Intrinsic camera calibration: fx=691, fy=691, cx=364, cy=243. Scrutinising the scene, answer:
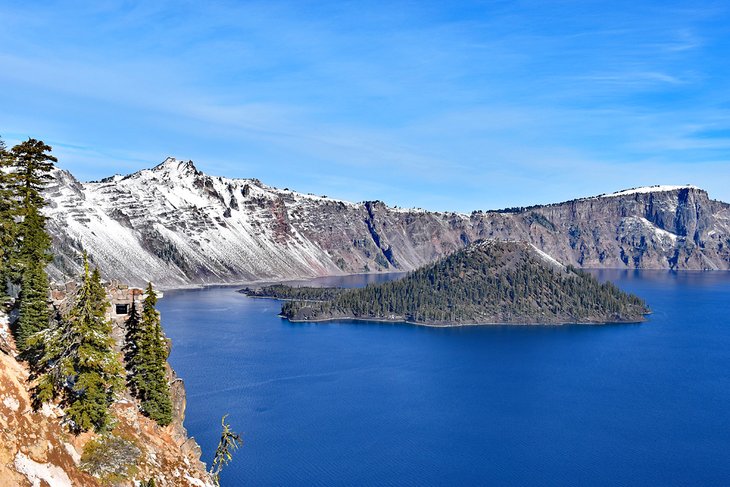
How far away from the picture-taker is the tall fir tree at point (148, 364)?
67.4 metres

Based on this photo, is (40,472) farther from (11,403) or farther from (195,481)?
(195,481)

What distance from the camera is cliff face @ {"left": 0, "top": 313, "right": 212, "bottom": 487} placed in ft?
160

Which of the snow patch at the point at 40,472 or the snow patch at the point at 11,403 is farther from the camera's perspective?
the snow patch at the point at 11,403

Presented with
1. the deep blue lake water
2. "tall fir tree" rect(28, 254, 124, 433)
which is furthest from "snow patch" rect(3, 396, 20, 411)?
the deep blue lake water

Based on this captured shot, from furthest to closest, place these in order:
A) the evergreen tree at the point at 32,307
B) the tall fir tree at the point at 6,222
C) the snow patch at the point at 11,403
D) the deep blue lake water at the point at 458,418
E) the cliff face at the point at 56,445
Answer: the deep blue lake water at the point at 458,418 < the tall fir tree at the point at 6,222 < the evergreen tree at the point at 32,307 < the snow patch at the point at 11,403 < the cliff face at the point at 56,445

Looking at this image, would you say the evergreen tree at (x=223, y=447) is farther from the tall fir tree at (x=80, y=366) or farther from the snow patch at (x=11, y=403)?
the snow patch at (x=11, y=403)

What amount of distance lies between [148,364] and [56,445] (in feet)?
51.7

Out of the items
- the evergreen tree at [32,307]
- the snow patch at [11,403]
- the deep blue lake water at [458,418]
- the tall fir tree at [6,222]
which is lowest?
the deep blue lake water at [458,418]

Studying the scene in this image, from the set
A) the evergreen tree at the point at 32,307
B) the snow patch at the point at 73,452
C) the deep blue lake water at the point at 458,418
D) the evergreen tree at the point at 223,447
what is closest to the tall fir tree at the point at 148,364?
the evergreen tree at the point at 223,447

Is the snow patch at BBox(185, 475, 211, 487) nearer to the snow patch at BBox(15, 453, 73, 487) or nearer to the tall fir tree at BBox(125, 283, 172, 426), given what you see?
the tall fir tree at BBox(125, 283, 172, 426)

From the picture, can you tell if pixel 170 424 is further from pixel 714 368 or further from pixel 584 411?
pixel 714 368

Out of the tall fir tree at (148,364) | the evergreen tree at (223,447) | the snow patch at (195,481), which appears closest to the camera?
the evergreen tree at (223,447)

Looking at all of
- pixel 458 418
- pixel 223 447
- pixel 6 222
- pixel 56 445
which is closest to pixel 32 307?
pixel 6 222

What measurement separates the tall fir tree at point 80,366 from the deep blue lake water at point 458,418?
147 feet
